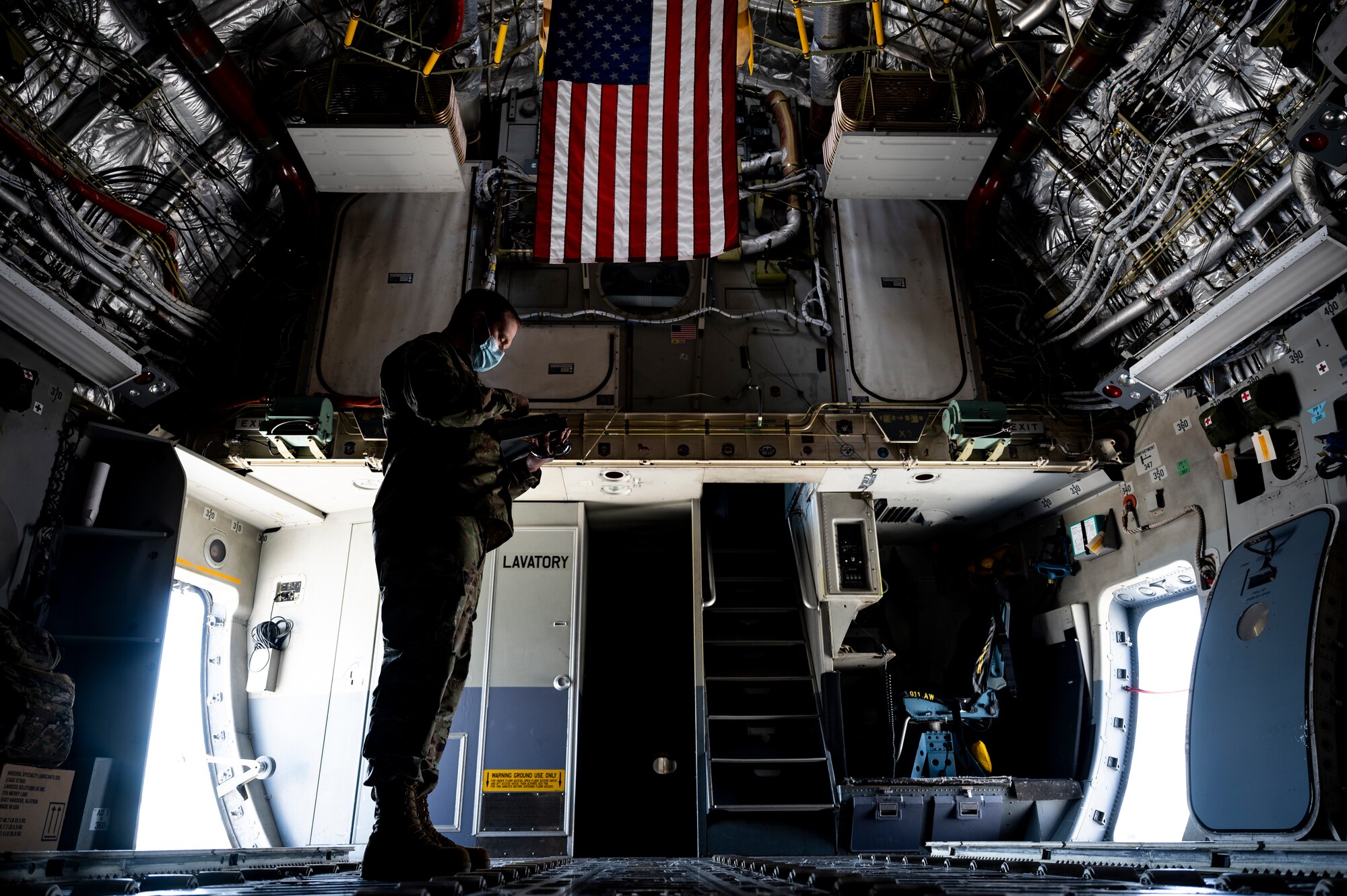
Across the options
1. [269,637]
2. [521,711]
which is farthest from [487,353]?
[269,637]

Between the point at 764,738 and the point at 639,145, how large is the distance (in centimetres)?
450

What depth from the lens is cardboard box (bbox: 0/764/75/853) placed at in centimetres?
346

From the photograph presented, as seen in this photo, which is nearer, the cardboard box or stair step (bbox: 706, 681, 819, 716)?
the cardboard box

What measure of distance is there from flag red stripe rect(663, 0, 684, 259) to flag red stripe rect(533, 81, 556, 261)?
74 cm

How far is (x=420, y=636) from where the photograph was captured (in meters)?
2.56

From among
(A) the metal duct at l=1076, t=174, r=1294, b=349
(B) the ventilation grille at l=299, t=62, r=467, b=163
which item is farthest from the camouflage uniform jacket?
(A) the metal duct at l=1076, t=174, r=1294, b=349

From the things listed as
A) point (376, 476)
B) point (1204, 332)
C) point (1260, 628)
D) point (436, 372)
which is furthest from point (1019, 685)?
point (436, 372)

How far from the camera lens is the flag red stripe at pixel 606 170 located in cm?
538

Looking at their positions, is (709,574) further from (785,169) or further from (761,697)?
(785,169)

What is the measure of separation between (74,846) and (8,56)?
409 cm

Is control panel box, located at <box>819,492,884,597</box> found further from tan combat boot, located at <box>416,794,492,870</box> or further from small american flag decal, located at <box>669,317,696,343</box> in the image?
tan combat boot, located at <box>416,794,492,870</box>

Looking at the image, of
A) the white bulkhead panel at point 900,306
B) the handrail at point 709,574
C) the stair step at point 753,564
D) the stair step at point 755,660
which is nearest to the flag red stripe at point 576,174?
the white bulkhead panel at point 900,306

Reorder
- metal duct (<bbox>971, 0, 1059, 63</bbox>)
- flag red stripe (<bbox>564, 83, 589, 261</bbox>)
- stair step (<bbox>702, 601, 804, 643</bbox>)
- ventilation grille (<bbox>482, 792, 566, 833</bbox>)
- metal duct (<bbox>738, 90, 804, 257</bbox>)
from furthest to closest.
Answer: metal duct (<bbox>738, 90, 804, 257</bbox>) < stair step (<bbox>702, 601, 804, 643</bbox>) < ventilation grille (<bbox>482, 792, 566, 833</bbox>) < metal duct (<bbox>971, 0, 1059, 63</bbox>) < flag red stripe (<bbox>564, 83, 589, 261</bbox>)

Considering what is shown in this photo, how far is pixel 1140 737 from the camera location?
19.6 ft
